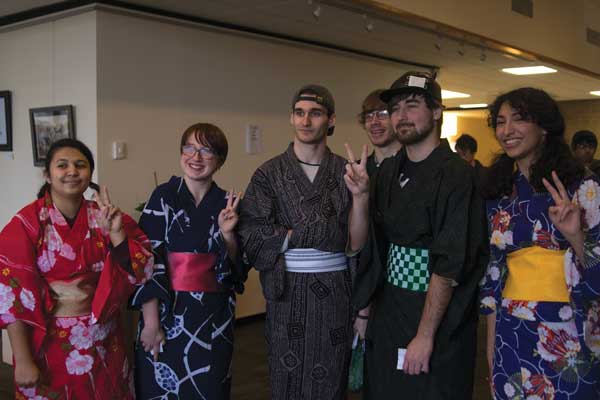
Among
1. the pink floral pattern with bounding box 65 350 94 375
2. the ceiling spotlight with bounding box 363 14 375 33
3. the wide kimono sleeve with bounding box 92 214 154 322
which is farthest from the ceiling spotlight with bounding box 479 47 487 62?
the pink floral pattern with bounding box 65 350 94 375

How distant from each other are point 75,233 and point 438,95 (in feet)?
4.63

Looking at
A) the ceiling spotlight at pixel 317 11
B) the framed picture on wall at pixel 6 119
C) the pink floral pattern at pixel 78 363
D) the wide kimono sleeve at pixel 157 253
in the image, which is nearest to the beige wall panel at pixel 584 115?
the ceiling spotlight at pixel 317 11

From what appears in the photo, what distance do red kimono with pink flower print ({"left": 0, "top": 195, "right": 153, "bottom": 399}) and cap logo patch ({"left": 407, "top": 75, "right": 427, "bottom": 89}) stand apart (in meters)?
1.15

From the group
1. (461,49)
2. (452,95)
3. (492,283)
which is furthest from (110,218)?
(452,95)

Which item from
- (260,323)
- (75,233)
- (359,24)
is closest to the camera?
(75,233)

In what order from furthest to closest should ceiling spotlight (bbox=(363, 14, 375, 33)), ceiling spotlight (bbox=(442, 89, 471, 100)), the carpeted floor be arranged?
ceiling spotlight (bbox=(442, 89, 471, 100)) < ceiling spotlight (bbox=(363, 14, 375, 33)) < the carpeted floor

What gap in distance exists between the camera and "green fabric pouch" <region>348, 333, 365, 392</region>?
8.19 feet

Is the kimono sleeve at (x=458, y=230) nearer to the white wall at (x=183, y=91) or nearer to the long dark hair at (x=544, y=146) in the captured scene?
the long dark hair at (x=544, y=146)

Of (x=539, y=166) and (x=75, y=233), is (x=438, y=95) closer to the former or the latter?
(x=539, y=166)

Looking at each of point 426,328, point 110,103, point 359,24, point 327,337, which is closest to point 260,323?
point 110,103

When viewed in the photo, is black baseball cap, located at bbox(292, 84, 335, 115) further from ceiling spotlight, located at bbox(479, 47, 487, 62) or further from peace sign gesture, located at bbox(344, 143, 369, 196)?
ceiling spotlight, located at bbox(479, 47, 487, 62)

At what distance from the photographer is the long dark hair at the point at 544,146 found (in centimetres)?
197

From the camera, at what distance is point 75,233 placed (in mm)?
2312

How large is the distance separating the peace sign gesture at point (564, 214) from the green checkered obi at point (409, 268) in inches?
16.8
